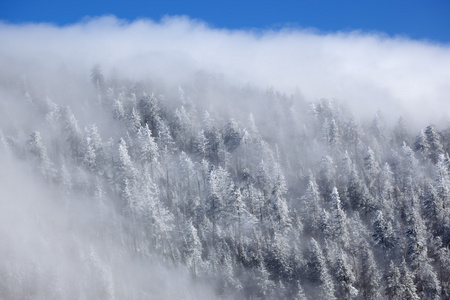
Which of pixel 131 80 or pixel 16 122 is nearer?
pixel 16 122

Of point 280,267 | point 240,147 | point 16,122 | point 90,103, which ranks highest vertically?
point 90,103

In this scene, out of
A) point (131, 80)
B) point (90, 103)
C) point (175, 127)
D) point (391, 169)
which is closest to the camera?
point (391, 169)

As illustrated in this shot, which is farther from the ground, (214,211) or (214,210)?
(214,210)

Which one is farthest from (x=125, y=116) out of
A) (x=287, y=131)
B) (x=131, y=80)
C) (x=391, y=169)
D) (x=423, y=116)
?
(x=423, y=116)

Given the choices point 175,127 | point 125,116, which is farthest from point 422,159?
point 125,116

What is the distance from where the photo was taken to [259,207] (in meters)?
73.4

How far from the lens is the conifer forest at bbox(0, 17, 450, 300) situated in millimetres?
60344

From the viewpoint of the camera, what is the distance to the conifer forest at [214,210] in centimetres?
6034

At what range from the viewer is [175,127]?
300ft

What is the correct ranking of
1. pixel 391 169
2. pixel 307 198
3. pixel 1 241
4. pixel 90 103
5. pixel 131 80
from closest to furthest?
1. pixel 1 241
2. pixel 307 198
3. pixel 391 169
4. pixel 90 103
5. pixel 131 80

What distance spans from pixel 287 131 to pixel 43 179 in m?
57.2

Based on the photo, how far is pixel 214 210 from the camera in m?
68.2

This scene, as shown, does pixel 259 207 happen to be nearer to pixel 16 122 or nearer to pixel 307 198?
pixel 307 198

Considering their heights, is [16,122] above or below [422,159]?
above
